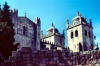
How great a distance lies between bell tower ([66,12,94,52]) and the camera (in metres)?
60.9

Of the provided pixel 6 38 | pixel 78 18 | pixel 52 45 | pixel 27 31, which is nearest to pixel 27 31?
pixel 27 31

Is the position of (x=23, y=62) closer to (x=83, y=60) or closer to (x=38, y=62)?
(x=38, y=62)

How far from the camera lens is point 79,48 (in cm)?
5916

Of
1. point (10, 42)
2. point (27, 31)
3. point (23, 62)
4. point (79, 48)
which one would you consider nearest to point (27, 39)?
point (27, 31)

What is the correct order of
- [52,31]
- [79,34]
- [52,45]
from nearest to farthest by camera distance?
1. [52,45]
2. [79,34]
3. [52,31]

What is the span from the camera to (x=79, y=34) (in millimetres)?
61938

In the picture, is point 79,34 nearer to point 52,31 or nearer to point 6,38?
point 52,31

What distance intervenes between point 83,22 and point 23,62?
54595mm

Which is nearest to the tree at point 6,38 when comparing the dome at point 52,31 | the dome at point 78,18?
the dome at point 78,18

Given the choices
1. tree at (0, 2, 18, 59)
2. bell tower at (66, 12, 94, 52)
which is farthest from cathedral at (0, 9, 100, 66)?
tree at (0, 2, 18, 59)

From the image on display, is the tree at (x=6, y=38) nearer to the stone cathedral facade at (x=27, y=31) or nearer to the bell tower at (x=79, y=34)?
the stone cathedral facade at (x=27, y=31)

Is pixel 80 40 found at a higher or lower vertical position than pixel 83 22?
lower

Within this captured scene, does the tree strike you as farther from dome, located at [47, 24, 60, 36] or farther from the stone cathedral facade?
dome, located at [47, 24, 60, 36]

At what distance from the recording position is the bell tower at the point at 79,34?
60.9 meters
